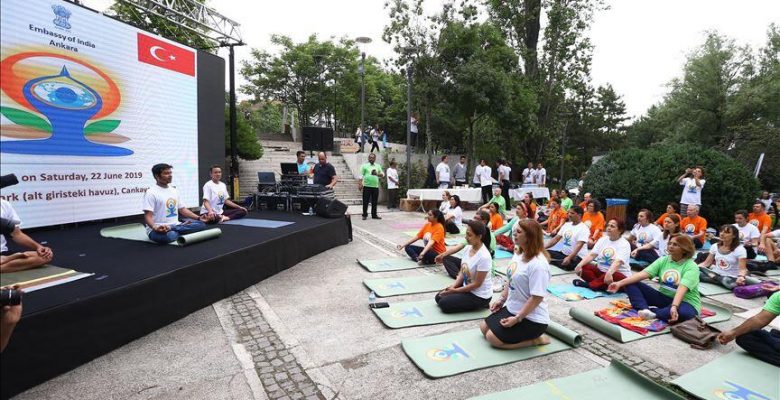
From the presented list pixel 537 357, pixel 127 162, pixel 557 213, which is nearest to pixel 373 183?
pixel 557 213

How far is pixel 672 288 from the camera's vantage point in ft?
14.7

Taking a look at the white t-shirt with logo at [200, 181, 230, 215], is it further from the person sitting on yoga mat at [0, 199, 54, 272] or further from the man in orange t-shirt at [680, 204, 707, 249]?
the man in orange t-shirt at [680, 204, 707, 249]

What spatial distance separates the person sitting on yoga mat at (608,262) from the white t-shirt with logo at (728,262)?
1.56 m

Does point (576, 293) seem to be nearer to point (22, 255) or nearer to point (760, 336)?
point (760, 336)

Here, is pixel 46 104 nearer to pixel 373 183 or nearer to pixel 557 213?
pixel 373 183

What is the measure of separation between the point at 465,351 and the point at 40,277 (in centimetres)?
391

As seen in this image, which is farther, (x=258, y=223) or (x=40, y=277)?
(x=258, y=223)

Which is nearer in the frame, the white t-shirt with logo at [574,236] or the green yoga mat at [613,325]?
the green yoga mat at [613,325]

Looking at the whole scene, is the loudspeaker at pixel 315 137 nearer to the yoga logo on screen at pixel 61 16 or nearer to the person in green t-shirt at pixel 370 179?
the person in green t-shirt at pixel 370 179

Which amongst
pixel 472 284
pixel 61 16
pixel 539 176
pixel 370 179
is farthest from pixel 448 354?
pixel 539 176

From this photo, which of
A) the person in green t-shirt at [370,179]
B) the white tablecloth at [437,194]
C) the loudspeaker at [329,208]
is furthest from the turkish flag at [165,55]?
the white tablecloth at [437,194]

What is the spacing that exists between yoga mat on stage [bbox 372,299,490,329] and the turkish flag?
6807mm

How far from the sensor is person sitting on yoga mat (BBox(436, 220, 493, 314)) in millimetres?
4340

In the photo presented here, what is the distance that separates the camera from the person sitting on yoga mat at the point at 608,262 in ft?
17.2
